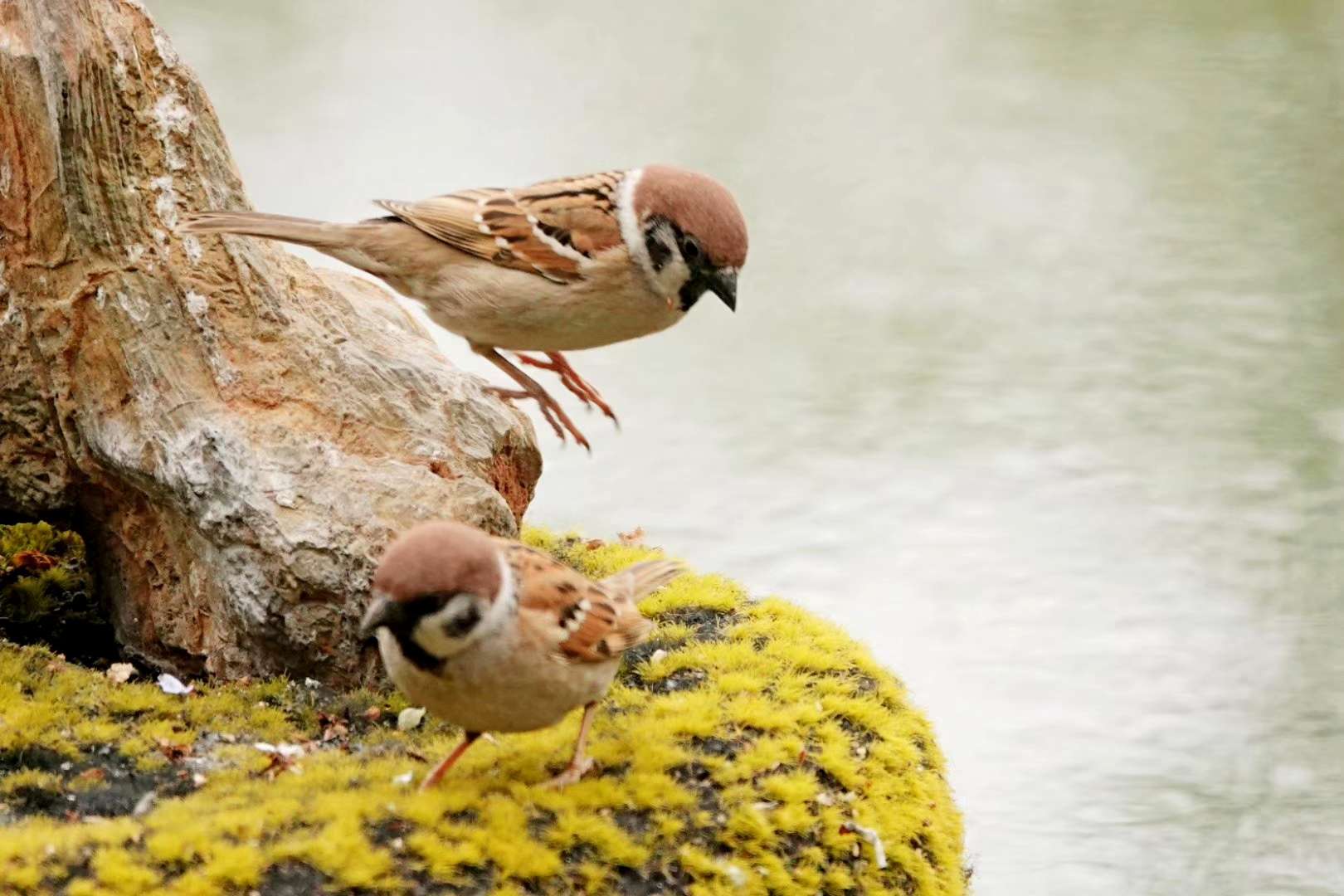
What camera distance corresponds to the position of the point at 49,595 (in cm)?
500

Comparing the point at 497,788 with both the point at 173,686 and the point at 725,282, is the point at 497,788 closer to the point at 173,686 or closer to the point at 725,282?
the point at 173,686

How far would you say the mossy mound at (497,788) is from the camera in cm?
348

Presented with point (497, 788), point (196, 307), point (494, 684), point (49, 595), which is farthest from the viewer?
point (49, 595)

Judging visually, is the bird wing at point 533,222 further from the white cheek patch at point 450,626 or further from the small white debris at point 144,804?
the small white debris at point 144,804

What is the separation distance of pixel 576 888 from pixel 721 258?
1493 millimetres

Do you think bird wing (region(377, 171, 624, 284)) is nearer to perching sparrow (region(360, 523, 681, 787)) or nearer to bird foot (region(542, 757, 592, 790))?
perching sparrow (region(360, 523, 681, 787))

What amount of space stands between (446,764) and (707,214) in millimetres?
1417

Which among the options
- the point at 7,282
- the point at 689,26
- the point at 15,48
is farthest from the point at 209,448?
the point at 689,26

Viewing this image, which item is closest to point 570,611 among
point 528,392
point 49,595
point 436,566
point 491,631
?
point 491,631

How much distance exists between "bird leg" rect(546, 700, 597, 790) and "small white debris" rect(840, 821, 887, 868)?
670 mm

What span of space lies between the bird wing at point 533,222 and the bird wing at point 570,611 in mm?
784

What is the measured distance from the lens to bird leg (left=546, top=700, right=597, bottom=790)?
152 inches

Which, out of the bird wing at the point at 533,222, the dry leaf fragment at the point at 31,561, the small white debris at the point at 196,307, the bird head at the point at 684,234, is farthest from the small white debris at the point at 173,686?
the bird head at the point at 684,234

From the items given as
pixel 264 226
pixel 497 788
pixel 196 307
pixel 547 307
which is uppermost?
pixel 547 307
